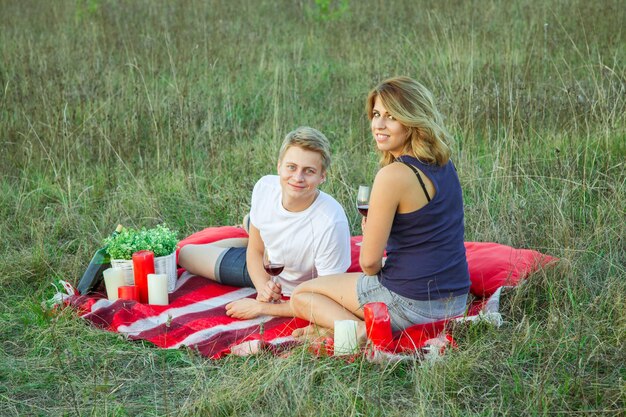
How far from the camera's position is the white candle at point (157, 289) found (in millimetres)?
4434

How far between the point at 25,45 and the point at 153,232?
4538 millimetres

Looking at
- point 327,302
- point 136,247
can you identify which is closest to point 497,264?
point 327,302

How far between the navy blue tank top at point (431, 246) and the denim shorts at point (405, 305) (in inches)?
1.1

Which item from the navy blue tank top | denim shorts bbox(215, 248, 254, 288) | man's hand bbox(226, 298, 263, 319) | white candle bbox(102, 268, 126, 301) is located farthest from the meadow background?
denim shorts bbox(215, 248, 254, 288)

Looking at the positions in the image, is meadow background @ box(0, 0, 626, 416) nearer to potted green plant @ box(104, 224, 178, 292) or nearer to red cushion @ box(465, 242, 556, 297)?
red cushion @ box(465, 242, 556, 297)

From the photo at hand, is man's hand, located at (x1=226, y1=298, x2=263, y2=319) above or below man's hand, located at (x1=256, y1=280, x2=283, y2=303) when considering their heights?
below

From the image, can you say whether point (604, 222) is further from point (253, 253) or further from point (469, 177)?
point (253, 253)

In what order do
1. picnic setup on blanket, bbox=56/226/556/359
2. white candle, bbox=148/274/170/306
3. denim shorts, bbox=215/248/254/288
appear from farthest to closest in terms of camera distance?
1. denim shorts, bbox=215/248/254/288
2. white candle, bbox=148/274/170/306
3. picnic setup on blanket, bbox=56/226/556/359

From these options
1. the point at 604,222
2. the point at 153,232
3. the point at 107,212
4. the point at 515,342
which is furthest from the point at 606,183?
the point at 107,212

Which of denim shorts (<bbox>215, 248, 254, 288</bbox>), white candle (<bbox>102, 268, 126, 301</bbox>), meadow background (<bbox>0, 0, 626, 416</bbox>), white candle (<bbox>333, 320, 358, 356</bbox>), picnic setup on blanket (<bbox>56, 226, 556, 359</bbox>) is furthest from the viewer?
denim shorts (<bbox>215, 248, 254, 288</bbox>)

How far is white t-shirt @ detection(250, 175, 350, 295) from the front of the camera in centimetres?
419

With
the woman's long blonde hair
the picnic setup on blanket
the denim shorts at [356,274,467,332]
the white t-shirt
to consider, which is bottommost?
the picnic setup on blanket

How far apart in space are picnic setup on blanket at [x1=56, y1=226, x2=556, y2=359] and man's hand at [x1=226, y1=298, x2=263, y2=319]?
33 millimetres

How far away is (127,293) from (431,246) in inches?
69.0
